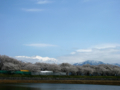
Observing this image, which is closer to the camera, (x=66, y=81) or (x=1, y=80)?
(x=1, y=80)

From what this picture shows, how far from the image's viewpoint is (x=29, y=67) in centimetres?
8481

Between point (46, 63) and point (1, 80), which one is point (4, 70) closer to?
point (1, 80)

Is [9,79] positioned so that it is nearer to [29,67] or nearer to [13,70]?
[13,70]

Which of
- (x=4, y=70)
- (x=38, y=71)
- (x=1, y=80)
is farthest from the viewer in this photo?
(x=38, y=71)

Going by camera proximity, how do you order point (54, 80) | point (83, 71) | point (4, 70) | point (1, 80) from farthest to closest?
1. point (83, 71)
2. point (4, 70)
3. point (54, 80)
4. point (1, 80)

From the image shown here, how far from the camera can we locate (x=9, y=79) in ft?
201

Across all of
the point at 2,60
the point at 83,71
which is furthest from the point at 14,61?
the point at 83,71

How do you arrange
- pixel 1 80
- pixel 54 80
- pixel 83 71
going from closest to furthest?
pixel 1 80
pixel 54 80
pixel 83 71

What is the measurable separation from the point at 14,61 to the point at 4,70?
10243mm

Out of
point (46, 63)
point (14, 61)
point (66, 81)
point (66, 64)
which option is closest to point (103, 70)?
point (66, 64)

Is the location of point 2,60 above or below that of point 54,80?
above

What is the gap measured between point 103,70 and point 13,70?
50.4 m

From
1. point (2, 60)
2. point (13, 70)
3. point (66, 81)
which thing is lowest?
point (66, 81)

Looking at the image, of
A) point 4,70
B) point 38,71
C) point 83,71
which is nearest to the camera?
point 4,70
